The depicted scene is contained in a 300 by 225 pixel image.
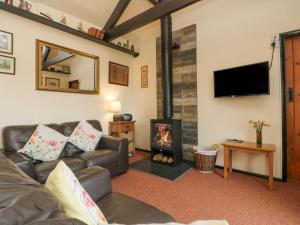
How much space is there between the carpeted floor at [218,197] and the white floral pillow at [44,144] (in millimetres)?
932

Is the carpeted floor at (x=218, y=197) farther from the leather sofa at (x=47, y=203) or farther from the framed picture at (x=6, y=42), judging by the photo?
the framed picture at (x=6, y=42)

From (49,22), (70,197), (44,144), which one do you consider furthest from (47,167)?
(49,22)

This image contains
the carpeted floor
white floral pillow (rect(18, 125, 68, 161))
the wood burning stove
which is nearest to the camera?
the carpeted floor

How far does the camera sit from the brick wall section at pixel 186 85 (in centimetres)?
342

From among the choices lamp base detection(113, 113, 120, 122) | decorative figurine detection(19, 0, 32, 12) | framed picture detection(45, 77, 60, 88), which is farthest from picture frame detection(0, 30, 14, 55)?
lamp base detection(113, 113, 120, 122)

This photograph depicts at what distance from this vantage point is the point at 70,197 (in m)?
0.76

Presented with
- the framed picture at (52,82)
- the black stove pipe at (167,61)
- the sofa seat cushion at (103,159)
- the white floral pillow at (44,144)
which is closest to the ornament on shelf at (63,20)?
the framed picture at (52,82)

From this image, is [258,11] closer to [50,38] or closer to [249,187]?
[249,187]

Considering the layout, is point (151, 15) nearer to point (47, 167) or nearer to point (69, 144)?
point (69, 144)

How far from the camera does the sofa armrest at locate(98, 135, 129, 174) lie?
2762 mm

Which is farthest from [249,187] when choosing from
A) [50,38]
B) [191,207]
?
[50,38]

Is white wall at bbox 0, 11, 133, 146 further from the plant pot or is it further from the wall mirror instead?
the plant pot

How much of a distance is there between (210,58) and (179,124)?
1.34m

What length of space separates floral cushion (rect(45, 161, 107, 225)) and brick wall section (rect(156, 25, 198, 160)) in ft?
9.37
